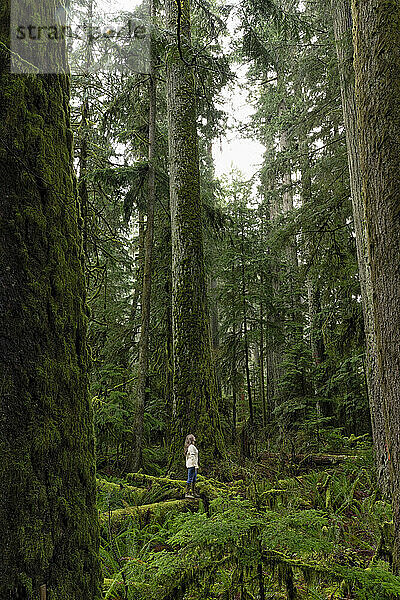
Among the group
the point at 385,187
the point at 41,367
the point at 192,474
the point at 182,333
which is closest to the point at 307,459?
the point at 192,474

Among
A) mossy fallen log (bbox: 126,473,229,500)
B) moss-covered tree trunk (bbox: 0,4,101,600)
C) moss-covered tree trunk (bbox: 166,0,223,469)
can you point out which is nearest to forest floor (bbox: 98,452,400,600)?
mossy fallen log (bbox: 126,473,229,500)

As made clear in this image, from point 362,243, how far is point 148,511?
199 inches

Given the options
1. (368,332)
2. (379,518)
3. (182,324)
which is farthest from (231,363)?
(379,518)

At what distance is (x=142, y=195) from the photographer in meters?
10.1

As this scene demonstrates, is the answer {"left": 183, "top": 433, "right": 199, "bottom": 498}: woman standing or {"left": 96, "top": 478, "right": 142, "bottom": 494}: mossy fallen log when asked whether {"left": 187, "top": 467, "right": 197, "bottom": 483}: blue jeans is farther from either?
{"left": 96, "top": 478, "right": 142, "bottom": 494}: mossy fallen log

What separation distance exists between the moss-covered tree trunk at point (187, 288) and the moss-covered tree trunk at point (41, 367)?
592 centimetres

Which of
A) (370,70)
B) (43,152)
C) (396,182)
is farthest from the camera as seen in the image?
(370,70)

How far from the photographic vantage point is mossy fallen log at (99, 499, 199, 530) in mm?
5404

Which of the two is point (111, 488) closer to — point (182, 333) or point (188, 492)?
point (188, 492)

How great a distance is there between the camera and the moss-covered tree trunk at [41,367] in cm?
167

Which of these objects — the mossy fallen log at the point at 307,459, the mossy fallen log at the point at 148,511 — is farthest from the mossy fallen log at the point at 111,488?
the mossy fallen log at the point at 307,459

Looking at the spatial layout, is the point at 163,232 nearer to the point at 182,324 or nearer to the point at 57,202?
the point at 182,324

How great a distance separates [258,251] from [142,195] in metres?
5.02

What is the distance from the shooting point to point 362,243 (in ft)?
23.7
